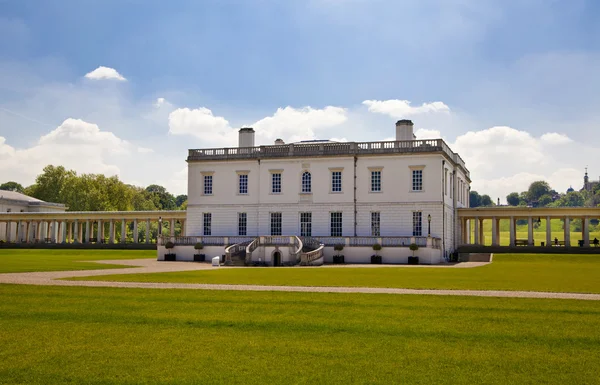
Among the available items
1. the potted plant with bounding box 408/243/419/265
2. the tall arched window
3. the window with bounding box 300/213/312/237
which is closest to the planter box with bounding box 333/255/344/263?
the potted plant with bounding box 408/243/419/265

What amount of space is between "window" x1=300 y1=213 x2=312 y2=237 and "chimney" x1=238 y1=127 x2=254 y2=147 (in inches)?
374

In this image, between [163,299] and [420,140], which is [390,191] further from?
[163,299]

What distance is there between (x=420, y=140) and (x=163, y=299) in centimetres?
3933

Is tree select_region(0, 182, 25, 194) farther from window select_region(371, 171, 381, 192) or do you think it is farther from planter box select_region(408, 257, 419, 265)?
planter box select_region(408, 257, 419, 265)

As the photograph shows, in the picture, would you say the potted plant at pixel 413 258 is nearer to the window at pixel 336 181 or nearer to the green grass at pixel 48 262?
the window at pixel 336 181

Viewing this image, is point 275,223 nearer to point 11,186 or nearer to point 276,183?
point 276,183

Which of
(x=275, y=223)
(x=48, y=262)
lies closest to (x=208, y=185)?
(x=275, y=223)

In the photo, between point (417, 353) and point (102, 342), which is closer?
point (417, 353)

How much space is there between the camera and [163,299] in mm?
19141

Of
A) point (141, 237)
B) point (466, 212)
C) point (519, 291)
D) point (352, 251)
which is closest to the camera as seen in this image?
point (519, 291)

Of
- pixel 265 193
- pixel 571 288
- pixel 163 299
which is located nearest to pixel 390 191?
pixel 265 193

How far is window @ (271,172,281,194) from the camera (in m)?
57.8

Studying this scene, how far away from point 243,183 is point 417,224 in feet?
56.0

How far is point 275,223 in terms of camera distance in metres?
57.8
